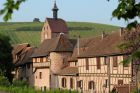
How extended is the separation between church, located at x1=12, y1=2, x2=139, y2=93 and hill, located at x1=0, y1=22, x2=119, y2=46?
3673cm

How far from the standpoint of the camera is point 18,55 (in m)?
85.8

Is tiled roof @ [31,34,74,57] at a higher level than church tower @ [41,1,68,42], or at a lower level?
lower

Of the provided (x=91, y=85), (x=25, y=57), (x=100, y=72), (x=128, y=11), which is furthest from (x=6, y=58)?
(x=128, y=11)

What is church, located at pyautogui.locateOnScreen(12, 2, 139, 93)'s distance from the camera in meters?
46.7

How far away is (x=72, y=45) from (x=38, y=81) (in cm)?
926

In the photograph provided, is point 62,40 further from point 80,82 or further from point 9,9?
point 9,9

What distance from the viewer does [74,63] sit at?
61.1m

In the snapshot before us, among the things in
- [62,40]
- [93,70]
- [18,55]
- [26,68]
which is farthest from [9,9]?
[18,55]

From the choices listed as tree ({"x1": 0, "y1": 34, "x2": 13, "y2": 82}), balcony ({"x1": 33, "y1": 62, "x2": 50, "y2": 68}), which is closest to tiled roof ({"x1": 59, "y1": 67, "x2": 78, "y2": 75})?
balcony ({"x1": 33, "y1": 62, "x2": 50, "y2": 68})

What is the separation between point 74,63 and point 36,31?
A: 254 ft

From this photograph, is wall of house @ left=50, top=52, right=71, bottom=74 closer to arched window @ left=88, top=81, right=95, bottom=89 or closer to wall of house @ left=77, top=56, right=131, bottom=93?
wall of house @ left=77, top=56, right=131, bottom=93

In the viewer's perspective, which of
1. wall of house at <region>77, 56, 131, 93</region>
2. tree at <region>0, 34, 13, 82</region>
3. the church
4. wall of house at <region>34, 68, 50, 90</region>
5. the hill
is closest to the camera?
wall of house at <region>77, 56, 131, 93</region>

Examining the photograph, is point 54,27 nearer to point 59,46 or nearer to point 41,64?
point 41,64

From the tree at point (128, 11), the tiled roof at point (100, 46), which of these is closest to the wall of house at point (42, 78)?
the tiled roof at point (100, 46)
